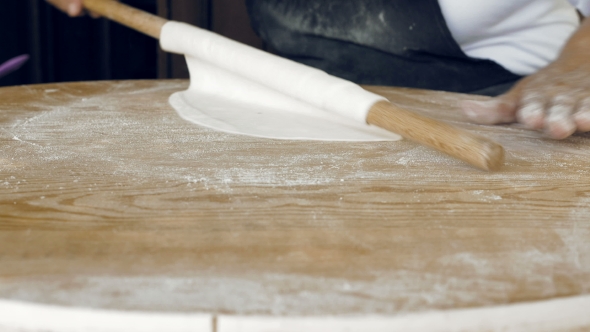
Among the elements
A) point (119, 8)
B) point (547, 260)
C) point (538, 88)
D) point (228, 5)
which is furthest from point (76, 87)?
point (228, 5)

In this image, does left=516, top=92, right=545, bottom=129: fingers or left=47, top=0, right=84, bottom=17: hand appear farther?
left=47, top=0, right=84, bottom=17: hand

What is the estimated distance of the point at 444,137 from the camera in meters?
0.70

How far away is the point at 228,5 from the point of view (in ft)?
8.13

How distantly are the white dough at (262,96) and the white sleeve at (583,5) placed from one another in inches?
37.9

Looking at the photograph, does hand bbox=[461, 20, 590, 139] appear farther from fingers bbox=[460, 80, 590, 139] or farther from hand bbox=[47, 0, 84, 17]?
hand bbox=[47, 0, 84, 17]

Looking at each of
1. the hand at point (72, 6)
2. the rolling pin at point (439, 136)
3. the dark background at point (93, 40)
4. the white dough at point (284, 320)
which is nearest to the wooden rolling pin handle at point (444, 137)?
the rolling pin at point (439, 136)

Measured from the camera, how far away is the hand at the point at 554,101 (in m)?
0.83

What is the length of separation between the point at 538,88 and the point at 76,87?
37.4 inches

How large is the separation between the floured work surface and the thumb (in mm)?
121

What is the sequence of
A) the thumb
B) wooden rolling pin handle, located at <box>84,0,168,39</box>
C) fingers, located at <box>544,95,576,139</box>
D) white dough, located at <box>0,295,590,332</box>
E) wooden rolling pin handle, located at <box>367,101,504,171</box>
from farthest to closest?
wooden rolling pin handle, located at <box>84,0,168,39</box>
the thumb
fingers, located at <box>544,95,576,139</box>
wooden rolling pin handle, located at <box>367,101,504,171</box>
white dough, located at <box>0,295,590,332</box>

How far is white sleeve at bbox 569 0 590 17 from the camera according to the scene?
150cm

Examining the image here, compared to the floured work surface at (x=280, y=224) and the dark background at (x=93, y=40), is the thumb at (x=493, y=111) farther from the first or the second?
the dark background at (x=93, y=40)

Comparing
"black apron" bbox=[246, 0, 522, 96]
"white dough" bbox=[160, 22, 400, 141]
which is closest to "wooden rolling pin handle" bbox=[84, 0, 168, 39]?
"white dough" bbox=[160, 22, 400, 141]

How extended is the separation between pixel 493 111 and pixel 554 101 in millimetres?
112
